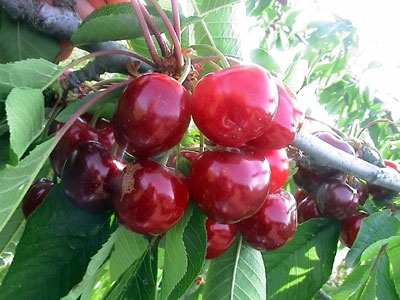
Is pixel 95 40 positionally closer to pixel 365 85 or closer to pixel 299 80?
pixel 299 80

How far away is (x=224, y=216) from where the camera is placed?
0.77m

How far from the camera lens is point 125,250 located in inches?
32.9

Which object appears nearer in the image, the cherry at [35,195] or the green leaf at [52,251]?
the green leaf at [52,251]

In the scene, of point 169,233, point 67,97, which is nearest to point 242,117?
point 169,233

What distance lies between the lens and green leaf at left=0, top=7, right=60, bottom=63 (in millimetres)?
970

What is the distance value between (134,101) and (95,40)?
18 cm

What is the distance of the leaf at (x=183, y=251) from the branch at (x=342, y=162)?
30cm

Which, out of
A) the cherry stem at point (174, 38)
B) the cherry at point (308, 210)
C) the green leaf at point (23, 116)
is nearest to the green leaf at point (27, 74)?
the green leaf at point (23, 116)

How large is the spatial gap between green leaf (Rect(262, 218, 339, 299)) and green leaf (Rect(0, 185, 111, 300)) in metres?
0.51

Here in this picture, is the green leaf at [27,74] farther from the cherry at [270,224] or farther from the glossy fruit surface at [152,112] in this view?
the cherry at [270,224]

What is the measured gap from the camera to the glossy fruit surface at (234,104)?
0.71 m

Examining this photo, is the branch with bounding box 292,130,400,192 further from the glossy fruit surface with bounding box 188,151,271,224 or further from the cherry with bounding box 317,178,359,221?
the glossy fruit surface with bounding box 188,151,271,224

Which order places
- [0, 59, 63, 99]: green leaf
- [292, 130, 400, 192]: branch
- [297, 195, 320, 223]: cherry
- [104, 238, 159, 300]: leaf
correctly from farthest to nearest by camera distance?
[297, 195, 320, 223]: cherry < [292, 130, 400, 192]: branch < [104, 238, 159, 300]: leaf < [0, 59, 63, 99]: green leaf

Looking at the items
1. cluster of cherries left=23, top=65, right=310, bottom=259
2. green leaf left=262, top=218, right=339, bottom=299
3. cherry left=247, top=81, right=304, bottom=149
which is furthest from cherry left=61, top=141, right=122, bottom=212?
green leaf left=262, top=218, right=339, bottom=299
